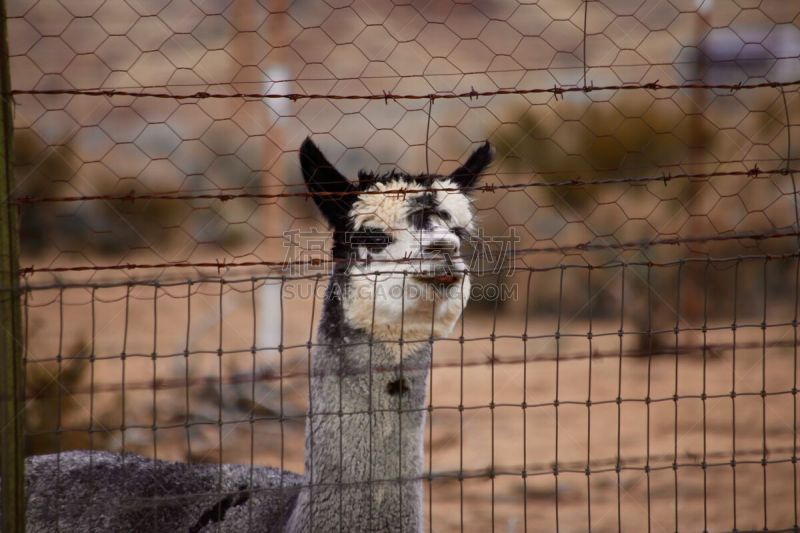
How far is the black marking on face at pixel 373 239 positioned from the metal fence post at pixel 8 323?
1182mm

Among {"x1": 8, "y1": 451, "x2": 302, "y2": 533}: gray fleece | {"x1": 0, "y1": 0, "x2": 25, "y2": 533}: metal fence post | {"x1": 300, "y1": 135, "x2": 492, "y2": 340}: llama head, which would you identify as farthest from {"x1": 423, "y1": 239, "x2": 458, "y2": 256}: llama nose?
{"x1": 0, "y1": 0, "x2": 25, "y2": 533}: metal fence post

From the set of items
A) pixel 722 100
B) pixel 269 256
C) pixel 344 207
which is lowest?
pixel 344 207

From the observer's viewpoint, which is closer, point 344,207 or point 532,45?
point 344,207

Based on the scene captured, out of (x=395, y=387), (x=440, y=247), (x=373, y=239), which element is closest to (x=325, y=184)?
(x=373, y=239)

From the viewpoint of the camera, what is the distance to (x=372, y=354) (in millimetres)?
3373

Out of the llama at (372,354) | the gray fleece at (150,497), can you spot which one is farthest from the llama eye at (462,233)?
the gray fleece at (150,497)

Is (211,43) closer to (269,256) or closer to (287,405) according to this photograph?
(269,256)

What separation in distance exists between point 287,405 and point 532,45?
20256 millimetres

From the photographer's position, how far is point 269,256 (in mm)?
12578

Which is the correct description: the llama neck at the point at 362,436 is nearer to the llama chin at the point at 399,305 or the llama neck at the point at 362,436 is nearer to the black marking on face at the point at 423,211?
the llama chin at the point at 399,305

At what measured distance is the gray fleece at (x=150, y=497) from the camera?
142 inches

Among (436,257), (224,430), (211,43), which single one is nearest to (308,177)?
(436,257)

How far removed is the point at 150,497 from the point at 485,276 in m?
1.85

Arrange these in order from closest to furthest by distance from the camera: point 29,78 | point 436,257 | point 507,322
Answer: point 436,257 → point 507,322 → point 29,78
